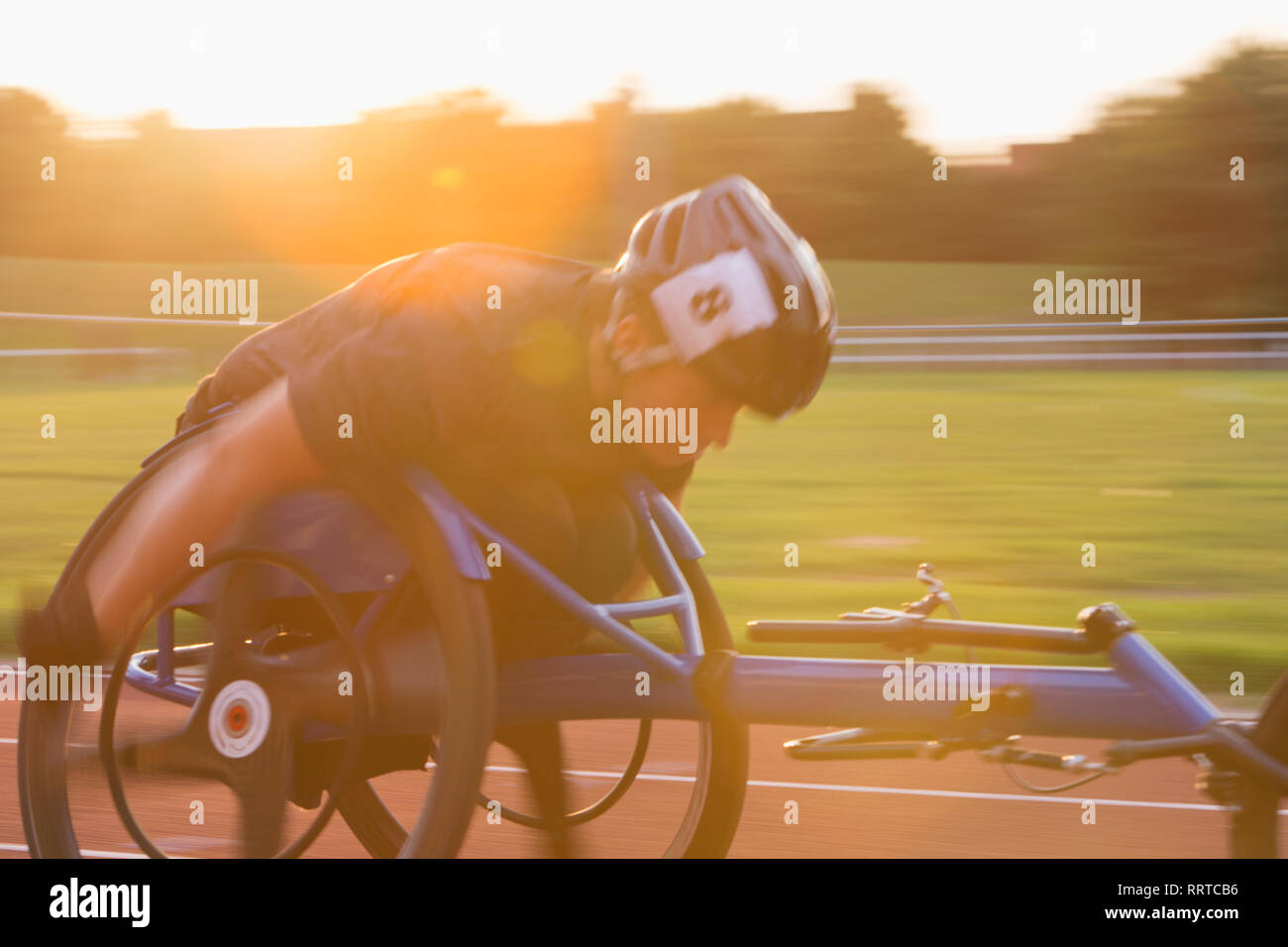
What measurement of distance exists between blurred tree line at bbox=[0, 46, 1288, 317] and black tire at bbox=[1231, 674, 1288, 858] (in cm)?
2275

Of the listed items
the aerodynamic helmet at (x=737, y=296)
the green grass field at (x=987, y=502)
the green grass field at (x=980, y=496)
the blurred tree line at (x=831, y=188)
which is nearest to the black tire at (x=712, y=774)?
the aerodynamic helmet at (x=737, y=296)

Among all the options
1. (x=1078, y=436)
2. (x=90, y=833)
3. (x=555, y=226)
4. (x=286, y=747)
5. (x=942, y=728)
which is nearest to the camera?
(x=942, y=728)

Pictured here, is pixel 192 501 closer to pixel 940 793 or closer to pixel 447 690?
pixel 447 690

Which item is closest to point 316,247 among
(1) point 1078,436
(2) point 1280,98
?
(2) point 1280,98

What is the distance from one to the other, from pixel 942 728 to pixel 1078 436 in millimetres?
10640

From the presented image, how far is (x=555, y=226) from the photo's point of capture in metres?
26.8

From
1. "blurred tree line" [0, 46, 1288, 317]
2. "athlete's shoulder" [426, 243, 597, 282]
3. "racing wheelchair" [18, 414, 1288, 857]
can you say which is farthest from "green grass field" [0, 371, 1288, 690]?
"blurred tree line" [0, 46, 1288, 317]

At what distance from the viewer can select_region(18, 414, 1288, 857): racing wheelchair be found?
2.70 m

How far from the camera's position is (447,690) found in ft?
9.30

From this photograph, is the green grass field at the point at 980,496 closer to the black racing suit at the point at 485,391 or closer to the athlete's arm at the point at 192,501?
the black racing suit at the point at 485,391

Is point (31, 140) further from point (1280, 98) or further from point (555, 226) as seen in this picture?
point (1280, 98)

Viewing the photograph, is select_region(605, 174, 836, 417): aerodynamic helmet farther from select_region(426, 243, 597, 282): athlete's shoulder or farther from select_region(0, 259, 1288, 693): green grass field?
select_region(0, 259, 1288, 693): green grass field

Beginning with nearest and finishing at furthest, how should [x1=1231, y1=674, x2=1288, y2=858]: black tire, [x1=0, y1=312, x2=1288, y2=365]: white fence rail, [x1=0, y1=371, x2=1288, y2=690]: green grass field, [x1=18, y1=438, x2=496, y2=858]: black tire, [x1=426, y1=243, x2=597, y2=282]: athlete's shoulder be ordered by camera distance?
[x1=1231, y1=674, x2=1288, y2=858]: black tire < [x1=18, y1=438, x2=496, y2=858]: black tire < [x1=426, y1=243, x2=597, y2=282]: athlete's shoulder < [x1=0, y1=371, x2=1288, y2=690]: green grass field < [x1=0, y1=312, x2=1288, y2=365]: white fence rail
